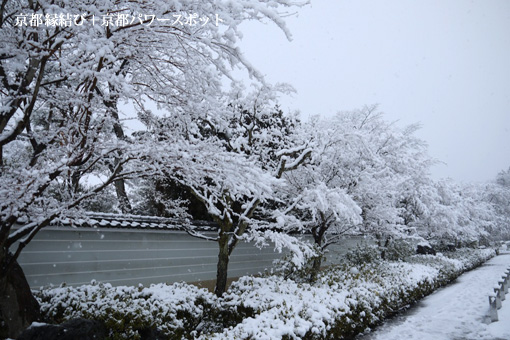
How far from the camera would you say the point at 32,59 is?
3631 millimetres

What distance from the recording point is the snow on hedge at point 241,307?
517 cm

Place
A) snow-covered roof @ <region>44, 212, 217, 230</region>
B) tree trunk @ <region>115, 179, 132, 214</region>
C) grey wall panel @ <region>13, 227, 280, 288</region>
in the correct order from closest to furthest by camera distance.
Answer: grey wall panel @ <region>13, 227, 280, 288</region>
snow-covered roof @ <region>44, 212, 217, 230</region>
tree trunk @ <region>115, 179, 132, 214</region>

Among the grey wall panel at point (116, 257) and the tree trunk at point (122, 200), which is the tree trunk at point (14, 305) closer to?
the grey wall panel at point (116, 257)

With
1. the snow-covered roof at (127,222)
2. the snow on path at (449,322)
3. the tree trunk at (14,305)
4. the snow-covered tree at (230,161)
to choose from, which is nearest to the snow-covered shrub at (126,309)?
the tree trunk at (14,305)

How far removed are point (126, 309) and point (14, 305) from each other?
168cm

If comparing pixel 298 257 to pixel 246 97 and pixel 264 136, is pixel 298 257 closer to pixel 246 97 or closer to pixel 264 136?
pixel 264 136

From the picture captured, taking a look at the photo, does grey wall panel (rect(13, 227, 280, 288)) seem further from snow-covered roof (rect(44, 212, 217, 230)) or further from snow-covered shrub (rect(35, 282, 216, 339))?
snow-covered shrub (rect(35, 282, 216, 339))

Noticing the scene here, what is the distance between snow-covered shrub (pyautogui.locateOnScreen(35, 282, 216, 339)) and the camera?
5148mm

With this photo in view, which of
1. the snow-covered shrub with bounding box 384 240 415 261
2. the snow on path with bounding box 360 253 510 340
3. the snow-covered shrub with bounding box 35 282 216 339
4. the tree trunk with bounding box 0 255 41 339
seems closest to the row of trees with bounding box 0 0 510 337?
the tree trunk with bounding box 0 255 41 339

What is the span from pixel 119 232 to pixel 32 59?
519 cm

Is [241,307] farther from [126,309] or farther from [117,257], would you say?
[117,257]

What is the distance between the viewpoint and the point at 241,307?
7.11m

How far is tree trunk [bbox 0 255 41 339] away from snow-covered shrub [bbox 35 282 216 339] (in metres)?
0.69
